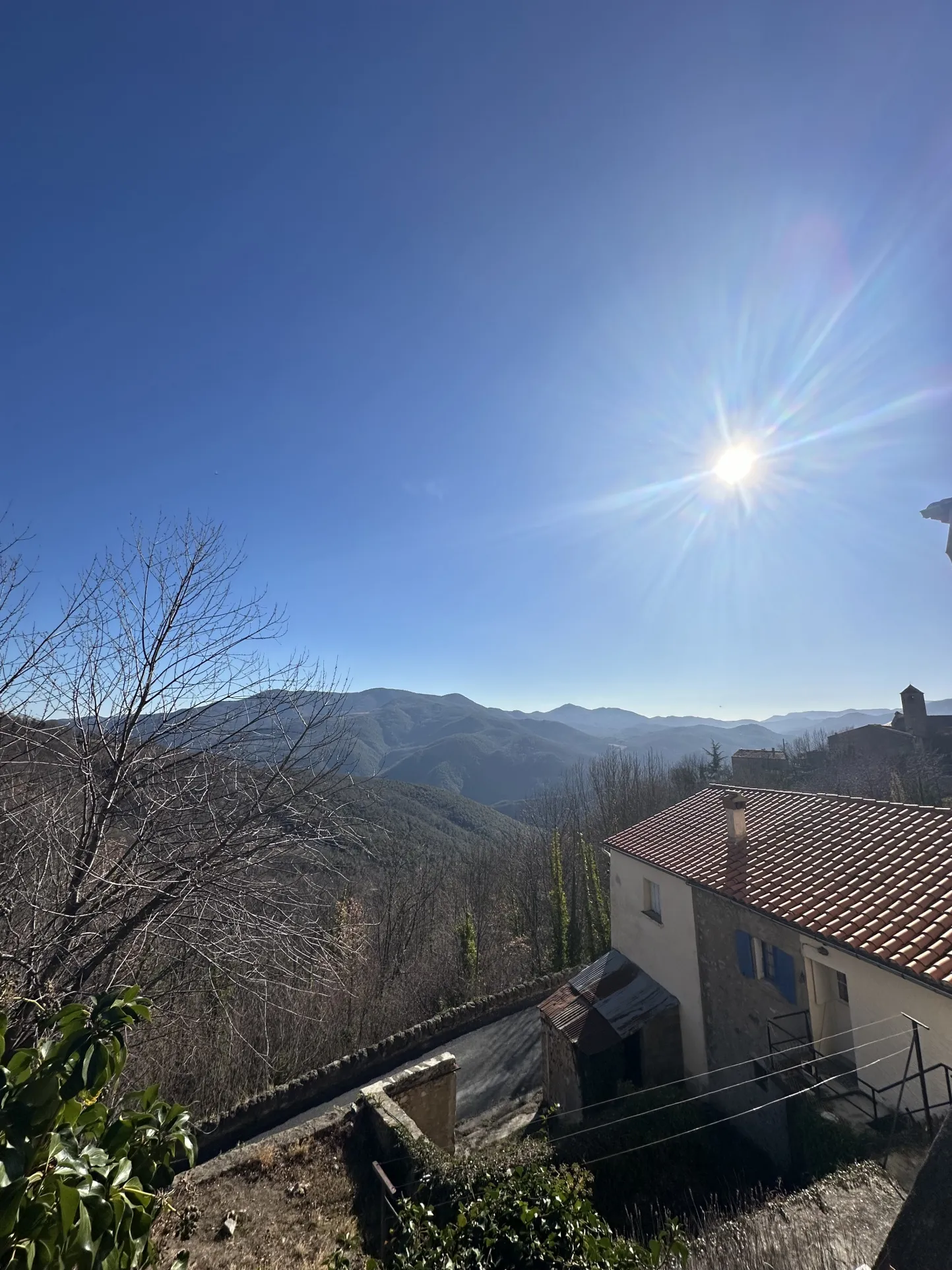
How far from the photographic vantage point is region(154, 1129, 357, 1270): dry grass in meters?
5.67

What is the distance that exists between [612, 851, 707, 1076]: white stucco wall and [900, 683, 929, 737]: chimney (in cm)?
4150

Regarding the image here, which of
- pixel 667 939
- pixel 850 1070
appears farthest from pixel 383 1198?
pixel 667 939

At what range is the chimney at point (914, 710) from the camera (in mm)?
43156

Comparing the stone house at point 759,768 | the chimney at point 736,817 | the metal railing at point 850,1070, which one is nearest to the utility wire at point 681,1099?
the metal railing at point 850,1070

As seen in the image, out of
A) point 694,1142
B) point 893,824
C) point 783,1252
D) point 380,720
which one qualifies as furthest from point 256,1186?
point 380,720

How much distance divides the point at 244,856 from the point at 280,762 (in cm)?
92

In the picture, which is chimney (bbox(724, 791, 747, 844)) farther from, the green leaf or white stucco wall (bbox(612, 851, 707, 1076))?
the green leaf

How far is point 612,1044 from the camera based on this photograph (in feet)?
37.9

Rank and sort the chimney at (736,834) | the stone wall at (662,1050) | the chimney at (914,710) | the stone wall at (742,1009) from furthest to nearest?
the chimney at (914,710)
the stone wall at (662,1050)
the chimney at (736,834)
the stone wall at (742,1009)

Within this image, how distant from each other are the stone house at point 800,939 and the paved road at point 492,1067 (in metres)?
4.66

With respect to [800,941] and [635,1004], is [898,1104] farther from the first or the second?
[635,1004]

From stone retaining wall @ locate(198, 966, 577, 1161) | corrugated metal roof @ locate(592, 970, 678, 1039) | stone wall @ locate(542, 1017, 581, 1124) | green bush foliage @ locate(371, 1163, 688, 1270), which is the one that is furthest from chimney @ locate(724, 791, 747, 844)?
stone retaining wall @ locate(198, 966, 577, 1161)

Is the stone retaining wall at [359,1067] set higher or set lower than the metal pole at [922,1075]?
lower

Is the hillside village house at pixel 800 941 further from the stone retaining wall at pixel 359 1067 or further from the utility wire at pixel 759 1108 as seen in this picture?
the stone retaining wall at pixel 359 1067
